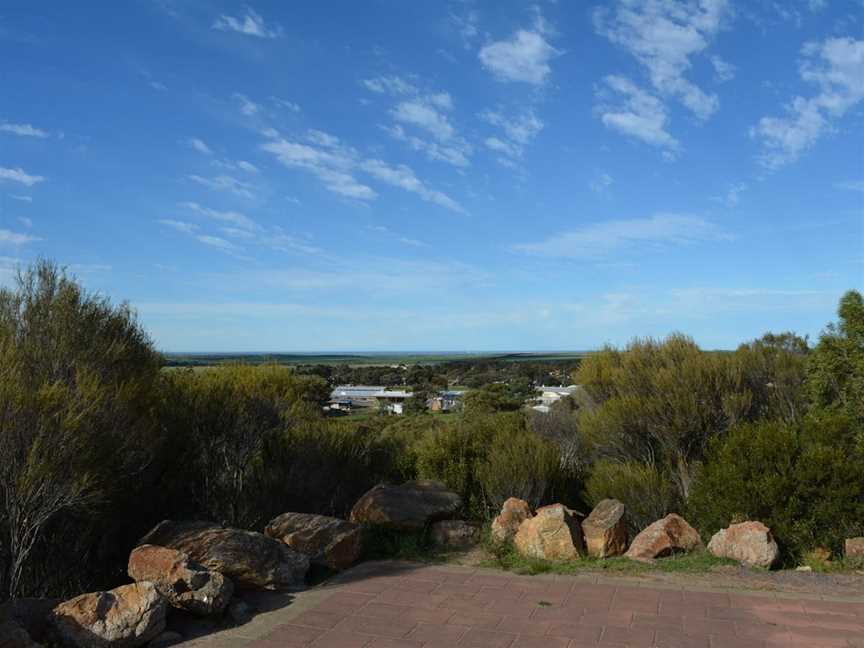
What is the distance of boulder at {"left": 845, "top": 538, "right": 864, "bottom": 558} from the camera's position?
6.72m

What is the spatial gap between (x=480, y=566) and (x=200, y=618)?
284cm

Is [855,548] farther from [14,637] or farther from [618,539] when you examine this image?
[14,637]

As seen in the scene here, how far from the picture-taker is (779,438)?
738cm

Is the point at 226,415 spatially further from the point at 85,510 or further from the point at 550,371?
the point at 550,371

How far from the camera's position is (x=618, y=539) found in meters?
7.34

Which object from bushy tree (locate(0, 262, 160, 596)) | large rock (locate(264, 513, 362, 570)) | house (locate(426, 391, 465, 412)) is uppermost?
bushy tree (locate(0, 262, 160, 596))

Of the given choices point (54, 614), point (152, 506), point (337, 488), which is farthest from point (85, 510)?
point (337, 488)

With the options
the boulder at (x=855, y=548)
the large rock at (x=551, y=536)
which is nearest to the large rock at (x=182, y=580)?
the large rock at (x=551, y=536)

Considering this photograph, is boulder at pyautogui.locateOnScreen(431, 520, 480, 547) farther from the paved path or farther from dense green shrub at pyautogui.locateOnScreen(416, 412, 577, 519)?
the paved path

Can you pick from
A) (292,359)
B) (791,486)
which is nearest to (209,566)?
(791,486)

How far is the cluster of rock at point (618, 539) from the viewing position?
267 inches

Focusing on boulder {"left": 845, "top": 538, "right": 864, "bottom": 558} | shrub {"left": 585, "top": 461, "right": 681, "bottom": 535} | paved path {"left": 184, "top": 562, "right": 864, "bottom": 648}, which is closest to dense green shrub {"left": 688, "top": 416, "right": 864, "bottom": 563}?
boulder {"left": 845, "top": 538, "right": 864, "bottom": 558}

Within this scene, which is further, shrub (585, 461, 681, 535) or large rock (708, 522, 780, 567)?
shrub (585, 461, 681, 535)

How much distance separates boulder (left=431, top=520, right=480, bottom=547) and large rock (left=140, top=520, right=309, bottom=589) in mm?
1860
